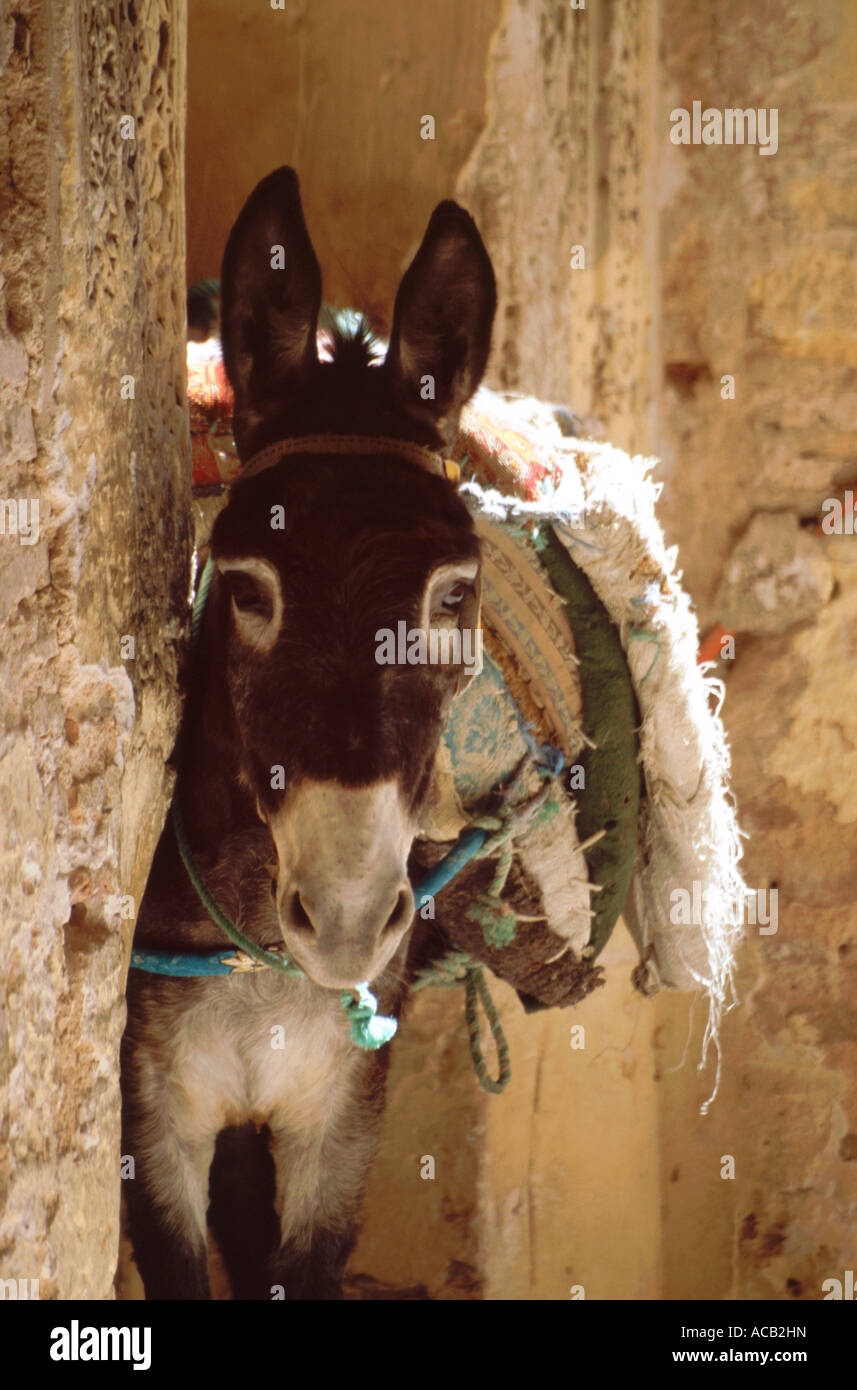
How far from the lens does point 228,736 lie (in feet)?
5.35

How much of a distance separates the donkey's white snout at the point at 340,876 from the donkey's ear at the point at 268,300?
0.55 meters

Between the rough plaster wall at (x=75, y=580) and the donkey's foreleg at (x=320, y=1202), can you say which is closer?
the rough plaster wall at (x=75, y=580)

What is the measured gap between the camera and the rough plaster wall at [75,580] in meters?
1.19

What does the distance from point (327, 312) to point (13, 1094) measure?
1.05 meters

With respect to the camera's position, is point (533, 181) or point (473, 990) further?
point (533, 181)

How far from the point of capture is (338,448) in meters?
1.50

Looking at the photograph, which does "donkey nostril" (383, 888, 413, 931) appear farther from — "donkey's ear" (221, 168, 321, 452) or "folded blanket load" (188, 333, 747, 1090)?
"donkey's ear" (221, 168, 321, 452)

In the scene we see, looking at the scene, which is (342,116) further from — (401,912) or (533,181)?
→ (401,912)

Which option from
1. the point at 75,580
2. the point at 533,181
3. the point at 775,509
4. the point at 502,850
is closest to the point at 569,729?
the point at 502,850

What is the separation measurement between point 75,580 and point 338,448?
37cm

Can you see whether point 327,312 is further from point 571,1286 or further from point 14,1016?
point 571,1286

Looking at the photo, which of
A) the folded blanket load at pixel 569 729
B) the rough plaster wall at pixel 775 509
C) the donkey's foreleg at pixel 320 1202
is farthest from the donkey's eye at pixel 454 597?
the rough plaster wall at pixel 775 509

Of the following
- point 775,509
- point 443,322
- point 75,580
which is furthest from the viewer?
point 775,509

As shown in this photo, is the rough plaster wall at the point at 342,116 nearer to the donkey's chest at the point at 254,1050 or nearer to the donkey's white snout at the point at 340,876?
the donkey's chest at the point at 254,1050
